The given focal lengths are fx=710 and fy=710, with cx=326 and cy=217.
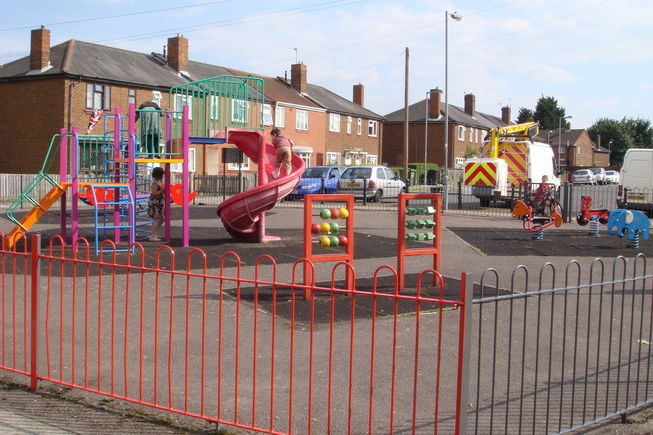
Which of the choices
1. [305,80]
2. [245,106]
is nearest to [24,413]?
[245,106]

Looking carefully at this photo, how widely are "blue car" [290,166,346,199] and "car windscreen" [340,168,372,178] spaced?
32 centimetres

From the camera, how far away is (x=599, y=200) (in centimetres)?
3772

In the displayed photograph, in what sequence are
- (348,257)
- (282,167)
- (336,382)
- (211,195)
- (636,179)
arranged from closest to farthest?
(336,382), (348,257), (282,167), (636,179), (211,195)

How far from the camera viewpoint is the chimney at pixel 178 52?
43688mm

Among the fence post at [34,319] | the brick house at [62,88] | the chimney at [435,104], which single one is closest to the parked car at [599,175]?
the chimney at [435,104]

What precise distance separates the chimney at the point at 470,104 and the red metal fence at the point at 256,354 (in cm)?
6996

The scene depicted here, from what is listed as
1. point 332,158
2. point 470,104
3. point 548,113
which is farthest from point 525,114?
point 332,158

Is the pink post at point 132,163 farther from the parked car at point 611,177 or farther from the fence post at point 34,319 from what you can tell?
the parked car at point 611,177

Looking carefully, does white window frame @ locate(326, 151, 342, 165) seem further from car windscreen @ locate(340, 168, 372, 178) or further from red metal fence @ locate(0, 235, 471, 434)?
red metal fence @ locate(0, 235, 471, 434)

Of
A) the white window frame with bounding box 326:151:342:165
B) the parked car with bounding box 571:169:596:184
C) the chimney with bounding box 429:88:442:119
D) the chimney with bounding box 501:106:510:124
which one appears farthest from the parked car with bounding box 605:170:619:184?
the white window frame with bounding box 326:151:342:165

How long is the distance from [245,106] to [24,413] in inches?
448

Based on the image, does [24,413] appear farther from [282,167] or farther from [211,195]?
[211,195]

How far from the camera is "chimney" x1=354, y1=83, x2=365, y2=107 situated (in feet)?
212

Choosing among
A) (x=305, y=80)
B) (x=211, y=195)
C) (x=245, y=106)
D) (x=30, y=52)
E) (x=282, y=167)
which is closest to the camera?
(x=282, y=167)
